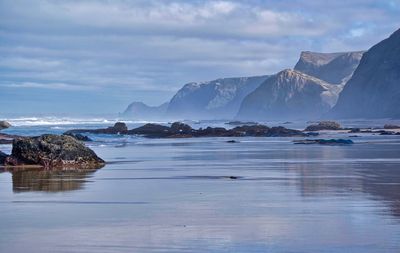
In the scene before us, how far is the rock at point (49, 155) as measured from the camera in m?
22.8

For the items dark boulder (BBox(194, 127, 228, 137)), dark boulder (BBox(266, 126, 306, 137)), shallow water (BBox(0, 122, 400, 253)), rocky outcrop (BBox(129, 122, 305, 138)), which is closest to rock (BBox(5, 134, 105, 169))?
shallow water (BBox(0, 122, 400, 253))

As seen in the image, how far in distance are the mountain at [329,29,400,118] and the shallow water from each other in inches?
4143

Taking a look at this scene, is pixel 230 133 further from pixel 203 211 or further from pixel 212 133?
pixel 203 211

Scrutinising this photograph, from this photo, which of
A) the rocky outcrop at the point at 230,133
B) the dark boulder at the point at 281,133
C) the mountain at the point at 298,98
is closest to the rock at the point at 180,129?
the rocky outcrop at the point at 230,133

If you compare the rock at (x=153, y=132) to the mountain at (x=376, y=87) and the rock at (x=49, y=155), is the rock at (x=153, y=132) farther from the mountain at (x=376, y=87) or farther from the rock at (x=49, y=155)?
the mountain at (x=376, y=87)

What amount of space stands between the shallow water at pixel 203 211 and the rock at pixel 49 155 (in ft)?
9.83

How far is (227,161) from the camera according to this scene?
24312mm

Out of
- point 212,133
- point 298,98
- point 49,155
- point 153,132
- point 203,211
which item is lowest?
point 203,211

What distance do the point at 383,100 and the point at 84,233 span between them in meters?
123

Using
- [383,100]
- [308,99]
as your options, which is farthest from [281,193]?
[308,99]

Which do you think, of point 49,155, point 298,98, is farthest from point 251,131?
point 298,98

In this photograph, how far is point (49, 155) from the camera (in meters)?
23.0

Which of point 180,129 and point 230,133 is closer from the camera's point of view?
point 230,133

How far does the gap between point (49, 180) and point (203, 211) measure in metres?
7.24
